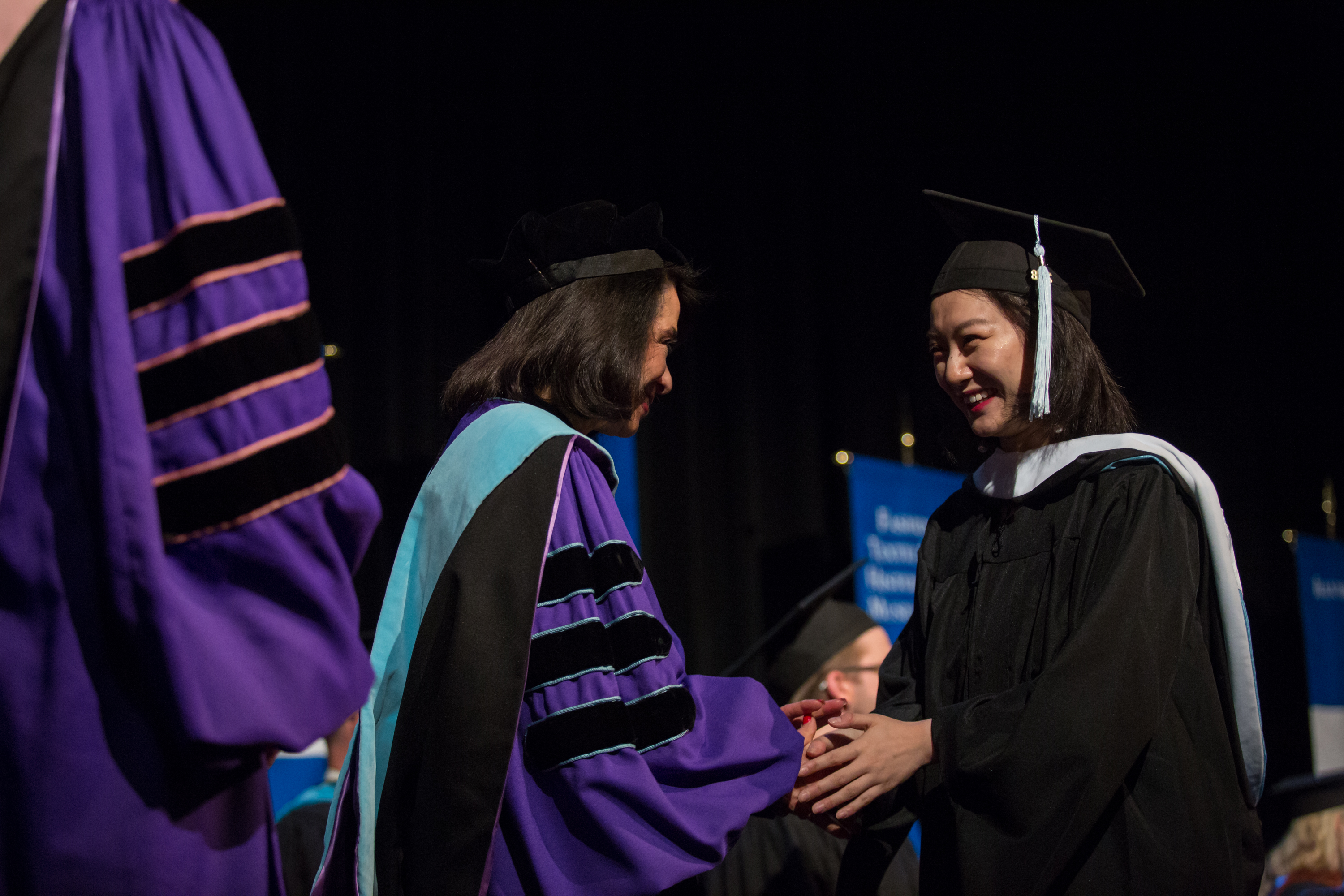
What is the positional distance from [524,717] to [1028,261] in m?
1.43

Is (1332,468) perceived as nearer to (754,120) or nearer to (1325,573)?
(1325,573)

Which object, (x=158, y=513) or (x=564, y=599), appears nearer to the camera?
(x=158, y=513)

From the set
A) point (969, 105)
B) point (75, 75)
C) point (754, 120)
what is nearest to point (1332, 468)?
point (969, 105)

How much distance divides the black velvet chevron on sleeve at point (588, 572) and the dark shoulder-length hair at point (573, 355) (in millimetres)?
391

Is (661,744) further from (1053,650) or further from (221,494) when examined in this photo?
(221,494)

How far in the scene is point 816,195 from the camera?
5.24 metres

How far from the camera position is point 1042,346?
2.11 metres

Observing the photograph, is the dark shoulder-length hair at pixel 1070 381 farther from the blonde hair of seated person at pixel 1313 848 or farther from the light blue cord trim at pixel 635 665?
the blonde hair of seated person at pixel 1313 848

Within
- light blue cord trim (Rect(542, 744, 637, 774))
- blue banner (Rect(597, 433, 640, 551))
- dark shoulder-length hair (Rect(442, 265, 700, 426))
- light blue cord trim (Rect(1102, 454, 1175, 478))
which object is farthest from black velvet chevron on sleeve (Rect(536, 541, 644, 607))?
blue banner (Rect(597, 433, 640, 551))

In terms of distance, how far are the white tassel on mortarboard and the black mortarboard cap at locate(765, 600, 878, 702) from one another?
1.85m

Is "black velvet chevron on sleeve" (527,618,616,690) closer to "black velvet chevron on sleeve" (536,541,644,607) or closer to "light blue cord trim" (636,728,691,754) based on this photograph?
"black velvet chevron on sleeve" (536,541,644,607)

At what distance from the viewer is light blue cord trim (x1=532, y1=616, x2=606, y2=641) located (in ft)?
5.51

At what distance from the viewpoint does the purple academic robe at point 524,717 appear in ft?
5.17

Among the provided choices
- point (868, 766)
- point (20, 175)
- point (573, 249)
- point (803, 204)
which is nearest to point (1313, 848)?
point (868, 766)
